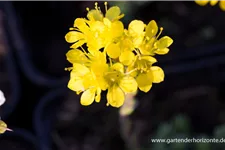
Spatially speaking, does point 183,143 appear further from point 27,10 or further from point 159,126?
point 27,10

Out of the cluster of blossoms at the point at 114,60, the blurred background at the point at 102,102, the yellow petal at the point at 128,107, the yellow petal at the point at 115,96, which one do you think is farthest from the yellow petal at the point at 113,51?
the blurred background at the point at 102,102

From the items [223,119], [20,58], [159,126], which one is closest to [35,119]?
[20,58]

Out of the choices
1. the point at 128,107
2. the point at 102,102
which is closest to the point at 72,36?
the point at 128,107

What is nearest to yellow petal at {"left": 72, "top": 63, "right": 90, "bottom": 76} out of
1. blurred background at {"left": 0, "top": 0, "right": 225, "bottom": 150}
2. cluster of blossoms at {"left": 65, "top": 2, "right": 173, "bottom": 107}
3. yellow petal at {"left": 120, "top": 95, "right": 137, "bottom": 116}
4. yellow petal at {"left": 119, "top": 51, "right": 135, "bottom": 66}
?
cluster of blossoms at {"left": 65, "top": 2, "right": 173, "bottom": 107}

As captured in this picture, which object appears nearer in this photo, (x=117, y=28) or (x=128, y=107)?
(x=117, y=28)

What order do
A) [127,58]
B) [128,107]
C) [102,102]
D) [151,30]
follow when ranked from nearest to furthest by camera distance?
[127,58] → [151,30] → [128,107] → [102,102]

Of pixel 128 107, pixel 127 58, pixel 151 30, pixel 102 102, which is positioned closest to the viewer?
pixel 127 58

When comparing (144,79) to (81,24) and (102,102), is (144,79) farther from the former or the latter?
(102,102)

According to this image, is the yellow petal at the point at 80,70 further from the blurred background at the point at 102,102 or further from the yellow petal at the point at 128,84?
the blurred background at the point at 102,102
